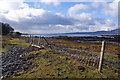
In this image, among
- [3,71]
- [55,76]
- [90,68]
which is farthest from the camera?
[3,71]

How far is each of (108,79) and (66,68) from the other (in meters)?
3.28

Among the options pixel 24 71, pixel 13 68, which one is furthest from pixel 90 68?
pixel 13 68

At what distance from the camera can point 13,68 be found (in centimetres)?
864

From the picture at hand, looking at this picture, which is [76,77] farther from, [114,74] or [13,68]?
[13,68]

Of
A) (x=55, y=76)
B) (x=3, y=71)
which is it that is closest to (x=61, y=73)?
(x=55, y=76)

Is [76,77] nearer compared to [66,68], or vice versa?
[76,77]

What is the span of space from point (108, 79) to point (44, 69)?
510 centimetres

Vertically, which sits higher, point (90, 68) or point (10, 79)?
Answer: point (90, 68)

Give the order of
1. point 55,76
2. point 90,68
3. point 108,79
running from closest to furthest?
1. point 108,79
2. point 55,76
3. point 90,68

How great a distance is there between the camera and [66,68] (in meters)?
7.72

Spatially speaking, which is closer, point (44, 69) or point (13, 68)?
point (44, 69)

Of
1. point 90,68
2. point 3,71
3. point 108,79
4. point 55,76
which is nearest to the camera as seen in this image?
point 108,79

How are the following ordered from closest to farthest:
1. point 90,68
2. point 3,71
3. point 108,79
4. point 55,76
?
1. point 108,79
2. point 55,76
3. point 90,68
4. point 3,71

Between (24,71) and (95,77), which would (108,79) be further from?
(24,71)
